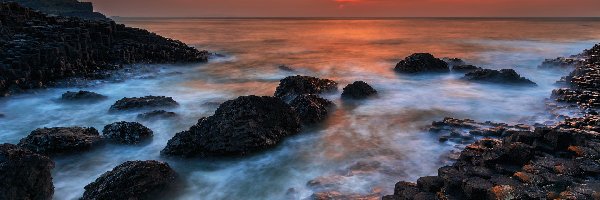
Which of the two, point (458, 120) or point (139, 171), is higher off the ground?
point (458, 120)

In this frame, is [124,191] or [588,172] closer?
[588,172]

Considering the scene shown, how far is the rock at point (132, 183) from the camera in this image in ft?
19.9

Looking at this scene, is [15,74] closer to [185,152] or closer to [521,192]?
[185,152]

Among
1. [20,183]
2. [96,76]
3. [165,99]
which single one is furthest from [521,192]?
[96,76]

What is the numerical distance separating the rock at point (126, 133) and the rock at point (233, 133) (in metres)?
1.02

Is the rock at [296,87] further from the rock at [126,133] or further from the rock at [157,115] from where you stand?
the rock at [126,133]

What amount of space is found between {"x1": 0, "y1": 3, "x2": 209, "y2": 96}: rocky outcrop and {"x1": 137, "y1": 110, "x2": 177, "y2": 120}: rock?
5.83 meters

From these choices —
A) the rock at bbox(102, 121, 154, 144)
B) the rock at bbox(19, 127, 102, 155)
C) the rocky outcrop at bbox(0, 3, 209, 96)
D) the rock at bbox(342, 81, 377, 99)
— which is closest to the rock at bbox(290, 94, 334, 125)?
the rock at bbox(342, 81, 377, 99)

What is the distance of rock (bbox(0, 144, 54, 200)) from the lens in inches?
218

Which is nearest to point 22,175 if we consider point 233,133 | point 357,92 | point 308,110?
point 233,133

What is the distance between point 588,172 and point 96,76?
16.7m

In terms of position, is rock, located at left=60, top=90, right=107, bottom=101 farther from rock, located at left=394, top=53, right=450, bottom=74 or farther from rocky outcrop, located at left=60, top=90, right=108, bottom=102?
rock, located at left=394, top=53, right=450, bottom=74

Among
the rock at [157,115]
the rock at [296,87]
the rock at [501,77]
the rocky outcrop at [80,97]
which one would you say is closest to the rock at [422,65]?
the rock at [501,77]

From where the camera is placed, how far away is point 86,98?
13.0m
